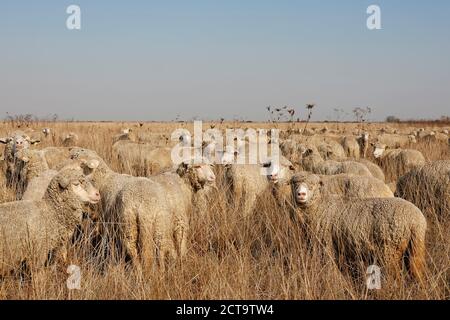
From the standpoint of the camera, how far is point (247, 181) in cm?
752

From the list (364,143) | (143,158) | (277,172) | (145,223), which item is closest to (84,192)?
(145,223)

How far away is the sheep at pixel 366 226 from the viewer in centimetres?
448

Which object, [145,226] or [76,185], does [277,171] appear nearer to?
[145,226]

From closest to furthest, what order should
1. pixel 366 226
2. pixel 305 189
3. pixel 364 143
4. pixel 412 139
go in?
pixel 366 226
pixel 305 189
pixel 364 143
pixel 412 139

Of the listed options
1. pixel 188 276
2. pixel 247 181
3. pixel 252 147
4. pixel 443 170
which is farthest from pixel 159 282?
pixel 252 147

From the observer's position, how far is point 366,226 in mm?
4707

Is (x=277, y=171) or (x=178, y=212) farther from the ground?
(x=277, y=171)

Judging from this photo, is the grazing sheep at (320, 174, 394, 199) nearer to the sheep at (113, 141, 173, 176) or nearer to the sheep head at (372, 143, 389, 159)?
the sheep at (113, 141, 173, 176)

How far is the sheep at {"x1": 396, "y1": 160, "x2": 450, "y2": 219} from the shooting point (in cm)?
673

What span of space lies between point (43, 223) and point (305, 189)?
274cm

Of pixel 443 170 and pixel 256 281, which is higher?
pixel 443 170
